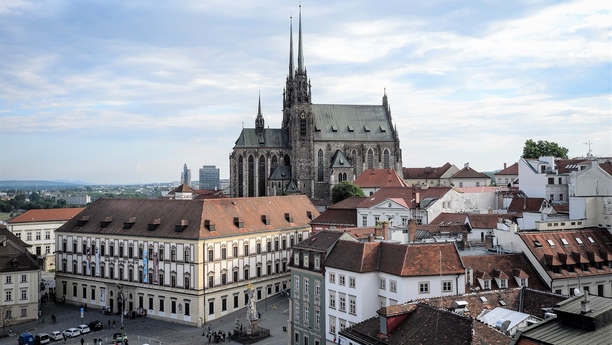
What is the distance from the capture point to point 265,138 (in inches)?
5566

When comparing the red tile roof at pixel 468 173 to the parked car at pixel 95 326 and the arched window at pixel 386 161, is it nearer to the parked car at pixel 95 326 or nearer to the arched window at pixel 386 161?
the arched window at pixel 386 161

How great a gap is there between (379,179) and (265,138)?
3514cm

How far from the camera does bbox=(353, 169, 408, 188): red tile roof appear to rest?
11552 cm

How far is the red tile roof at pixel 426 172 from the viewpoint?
16262 cm

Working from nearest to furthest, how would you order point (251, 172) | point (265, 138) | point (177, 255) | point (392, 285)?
point (392, 285) → point (177, 255) → point (251, 172) → point (265, 138)

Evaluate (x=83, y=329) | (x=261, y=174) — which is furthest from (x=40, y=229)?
(x=261, y=174)

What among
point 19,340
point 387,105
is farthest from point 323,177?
point 19,340

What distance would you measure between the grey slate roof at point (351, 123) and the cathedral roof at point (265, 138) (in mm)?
8253

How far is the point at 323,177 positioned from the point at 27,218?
2484 inches

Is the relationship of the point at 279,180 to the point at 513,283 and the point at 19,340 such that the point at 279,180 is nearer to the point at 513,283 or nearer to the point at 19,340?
the point at 19,340

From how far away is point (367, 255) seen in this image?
44.5m

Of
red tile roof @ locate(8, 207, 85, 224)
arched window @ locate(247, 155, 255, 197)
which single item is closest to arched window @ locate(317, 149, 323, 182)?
arched window @ locate(247, 155, 255, 197)

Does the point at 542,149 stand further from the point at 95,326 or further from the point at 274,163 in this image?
the point at 95,326

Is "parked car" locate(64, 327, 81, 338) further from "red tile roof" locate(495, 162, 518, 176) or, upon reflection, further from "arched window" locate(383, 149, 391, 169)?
"red tile roof" locate(495, 162, 518, 176)
